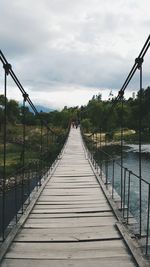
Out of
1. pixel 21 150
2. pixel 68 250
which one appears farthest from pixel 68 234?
pixel 21 150

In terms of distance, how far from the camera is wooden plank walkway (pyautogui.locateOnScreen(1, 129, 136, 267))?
3840 millimetres

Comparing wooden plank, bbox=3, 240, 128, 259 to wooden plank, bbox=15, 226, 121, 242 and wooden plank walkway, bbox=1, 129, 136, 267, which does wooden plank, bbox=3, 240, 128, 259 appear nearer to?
wooden plank walkway, bbox=1, 129, 136, 267

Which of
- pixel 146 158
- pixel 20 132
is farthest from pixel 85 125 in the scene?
pixel 146 158

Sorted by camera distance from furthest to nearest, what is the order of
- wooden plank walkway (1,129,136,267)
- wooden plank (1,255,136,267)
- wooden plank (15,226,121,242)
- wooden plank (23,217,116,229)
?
1. wooden plank (23,217,116,229)
2. wooden plank (15,226,121,242)
3. wooden plank walkway (1,129,136,267)
4. wooden plank (1,255,136,267)

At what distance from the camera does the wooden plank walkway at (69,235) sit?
3.84 m

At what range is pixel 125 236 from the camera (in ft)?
14.6

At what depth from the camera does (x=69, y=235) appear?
4.66 metres

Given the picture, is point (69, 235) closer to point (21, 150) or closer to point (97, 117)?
point (21, 150)

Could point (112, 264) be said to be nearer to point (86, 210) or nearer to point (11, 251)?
point (11, 251)

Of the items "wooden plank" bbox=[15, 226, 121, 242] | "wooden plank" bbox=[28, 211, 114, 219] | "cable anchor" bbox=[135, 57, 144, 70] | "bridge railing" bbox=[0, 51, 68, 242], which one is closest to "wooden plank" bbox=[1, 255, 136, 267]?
"wooden plank" bbox=[15, 226, 121, 242]

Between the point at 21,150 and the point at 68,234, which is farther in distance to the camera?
the point at 21,150

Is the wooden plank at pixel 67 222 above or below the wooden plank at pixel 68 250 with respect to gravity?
above

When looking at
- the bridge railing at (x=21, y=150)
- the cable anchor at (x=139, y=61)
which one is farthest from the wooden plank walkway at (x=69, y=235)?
the bridge railing at (x=21, y=150)

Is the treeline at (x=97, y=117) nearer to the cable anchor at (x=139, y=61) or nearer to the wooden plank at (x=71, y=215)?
the wooden plank at (x=71, y=215)
